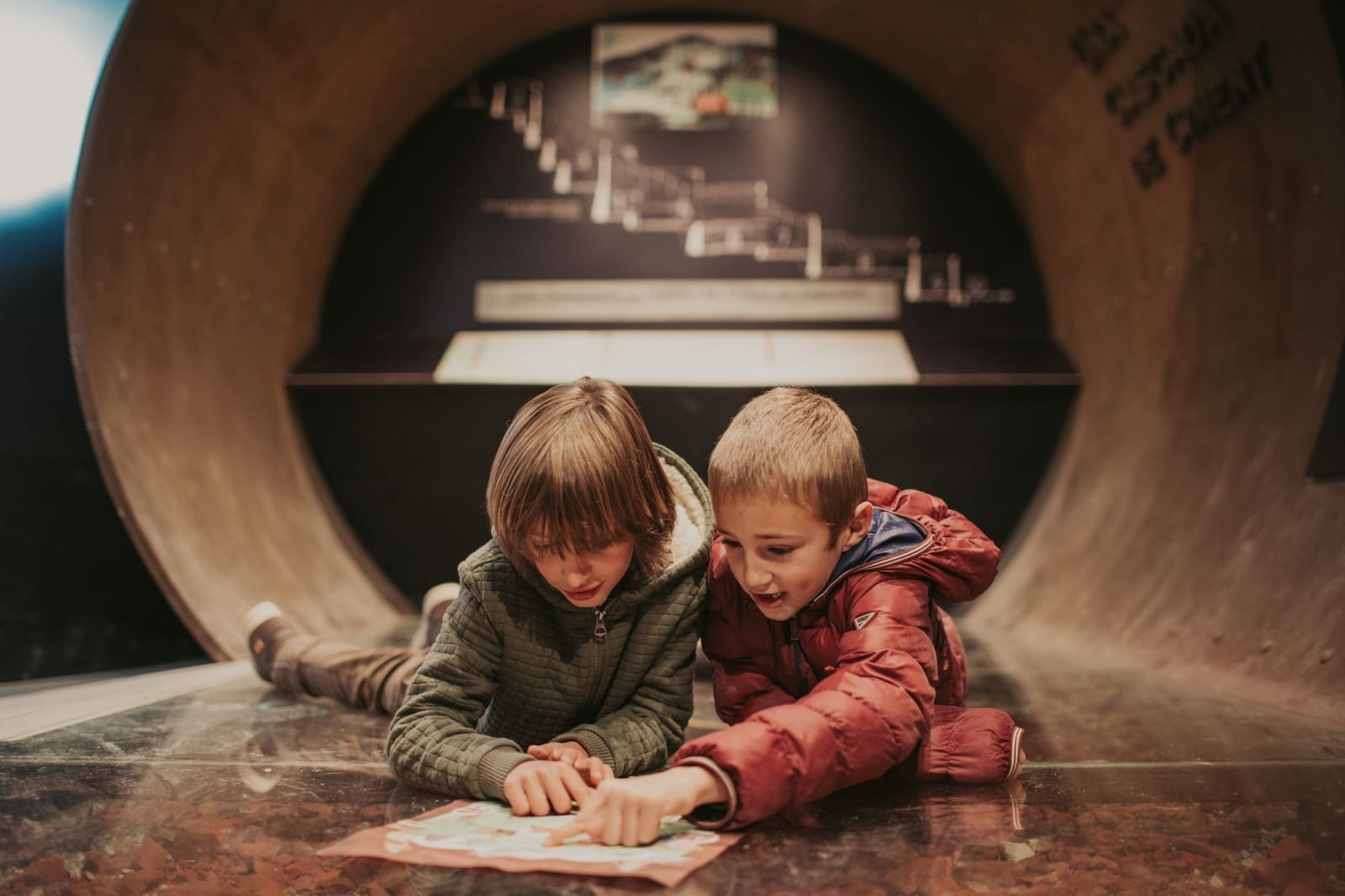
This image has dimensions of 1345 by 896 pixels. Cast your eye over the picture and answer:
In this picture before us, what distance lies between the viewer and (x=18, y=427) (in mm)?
2609

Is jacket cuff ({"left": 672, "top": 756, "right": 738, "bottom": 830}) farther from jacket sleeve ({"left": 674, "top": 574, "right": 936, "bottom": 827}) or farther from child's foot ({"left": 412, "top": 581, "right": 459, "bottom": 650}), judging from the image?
child's foot ({"left": 412, "top": 581, "right": 459, "bottom": 650})

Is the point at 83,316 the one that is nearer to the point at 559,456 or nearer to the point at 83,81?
the point at 83,81

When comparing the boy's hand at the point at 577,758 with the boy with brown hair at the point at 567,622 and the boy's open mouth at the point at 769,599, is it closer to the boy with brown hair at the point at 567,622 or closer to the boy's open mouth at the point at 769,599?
the boy with brown hair at the point at 567,622

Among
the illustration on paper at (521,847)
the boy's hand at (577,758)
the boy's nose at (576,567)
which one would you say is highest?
the boy's nose at (576,567)

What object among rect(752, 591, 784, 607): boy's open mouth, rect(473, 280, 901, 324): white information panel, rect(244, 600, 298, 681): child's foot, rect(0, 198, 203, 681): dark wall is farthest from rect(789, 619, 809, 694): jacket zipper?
rect(473, 280, 901, 324): white information panel

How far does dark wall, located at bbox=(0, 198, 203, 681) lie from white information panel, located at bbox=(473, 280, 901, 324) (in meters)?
1.81

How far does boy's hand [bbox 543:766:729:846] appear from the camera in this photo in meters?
1.22

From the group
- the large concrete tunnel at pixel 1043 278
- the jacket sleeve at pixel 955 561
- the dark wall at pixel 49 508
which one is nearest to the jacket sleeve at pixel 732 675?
the jacket sleeve at pixel 955 561

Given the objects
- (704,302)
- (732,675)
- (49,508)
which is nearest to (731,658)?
(732,675)

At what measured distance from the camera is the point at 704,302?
422 cm

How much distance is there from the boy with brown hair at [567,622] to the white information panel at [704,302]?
8.18 ft

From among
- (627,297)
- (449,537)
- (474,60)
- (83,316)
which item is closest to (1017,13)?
(627,297)

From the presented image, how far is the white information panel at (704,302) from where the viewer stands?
13.8 feet

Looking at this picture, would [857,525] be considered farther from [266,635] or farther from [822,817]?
[266,635]
